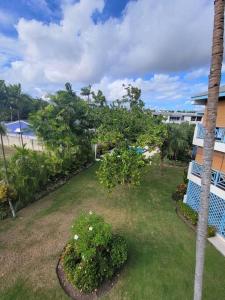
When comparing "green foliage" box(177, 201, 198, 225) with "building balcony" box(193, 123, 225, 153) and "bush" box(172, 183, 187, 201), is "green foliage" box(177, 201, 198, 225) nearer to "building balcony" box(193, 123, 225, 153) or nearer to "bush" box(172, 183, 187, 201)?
"bush" box(172, 183, 187, 201)

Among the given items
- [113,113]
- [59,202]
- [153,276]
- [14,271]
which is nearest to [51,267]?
[14,271]

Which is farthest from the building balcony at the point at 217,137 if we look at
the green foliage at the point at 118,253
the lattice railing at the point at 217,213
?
the green foliage at the point at 118,253

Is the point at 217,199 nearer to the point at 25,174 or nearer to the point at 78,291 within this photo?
the point at 78,291

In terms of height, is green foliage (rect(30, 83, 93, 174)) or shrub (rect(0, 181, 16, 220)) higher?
green foliage (rect(30, 83, 93, 174))

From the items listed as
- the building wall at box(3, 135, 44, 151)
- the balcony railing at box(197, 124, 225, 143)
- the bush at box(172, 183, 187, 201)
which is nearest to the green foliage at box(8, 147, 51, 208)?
the bush at box(172, 183, 187, 201)

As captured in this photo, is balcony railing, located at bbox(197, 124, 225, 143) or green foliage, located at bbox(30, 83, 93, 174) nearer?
balcony railing, located at bbox(197, 124, 225, 143)

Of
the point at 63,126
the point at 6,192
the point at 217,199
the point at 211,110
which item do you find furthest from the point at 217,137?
the point at 6,192

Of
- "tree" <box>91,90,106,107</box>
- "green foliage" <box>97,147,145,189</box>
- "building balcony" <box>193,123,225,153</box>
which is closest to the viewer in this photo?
"building balcony" <box>193,123,225,153</box>

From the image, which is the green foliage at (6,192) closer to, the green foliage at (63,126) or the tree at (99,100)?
the green foliage at (63,126)
